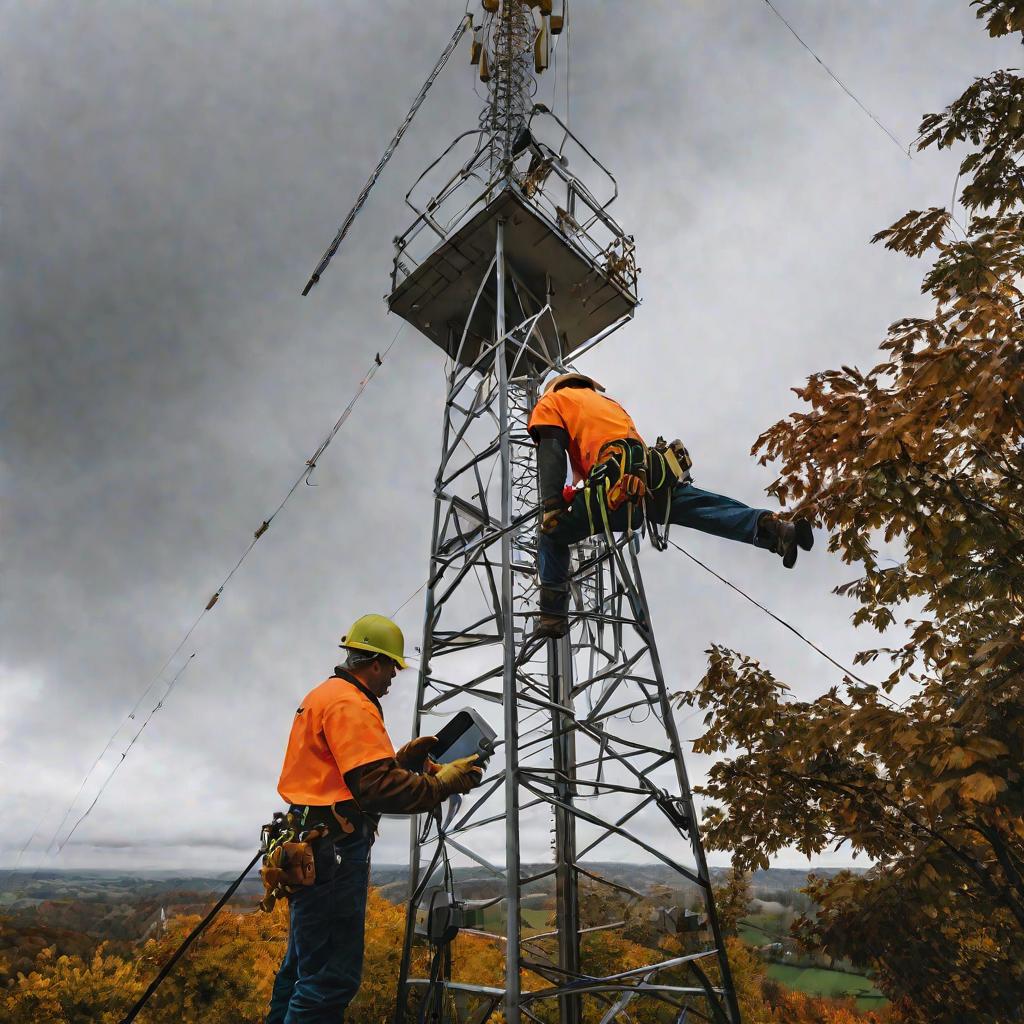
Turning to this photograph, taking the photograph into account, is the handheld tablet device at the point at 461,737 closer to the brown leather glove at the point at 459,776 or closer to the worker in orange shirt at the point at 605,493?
the brown leather glove at the point at 459,776

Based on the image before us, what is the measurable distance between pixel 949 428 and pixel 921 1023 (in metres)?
5.77

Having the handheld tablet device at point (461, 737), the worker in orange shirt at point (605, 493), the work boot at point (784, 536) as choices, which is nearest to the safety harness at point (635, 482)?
the worker in orange shirt at point (605, 493)

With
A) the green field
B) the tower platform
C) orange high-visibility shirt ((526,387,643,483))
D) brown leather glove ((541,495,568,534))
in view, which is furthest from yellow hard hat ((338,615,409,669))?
the green field

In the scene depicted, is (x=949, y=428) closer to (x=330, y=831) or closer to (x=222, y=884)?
(x=330, y=831)

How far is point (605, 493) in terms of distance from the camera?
17.0 feet

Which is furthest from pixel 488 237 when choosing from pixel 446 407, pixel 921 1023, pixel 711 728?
pixel 921 1023

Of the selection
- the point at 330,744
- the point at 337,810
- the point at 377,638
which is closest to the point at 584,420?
the point at 377,638

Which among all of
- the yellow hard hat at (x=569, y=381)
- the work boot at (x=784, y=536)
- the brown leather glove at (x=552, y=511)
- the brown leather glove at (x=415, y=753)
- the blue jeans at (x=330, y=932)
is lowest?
the blue jeans at (x=330, y=932)

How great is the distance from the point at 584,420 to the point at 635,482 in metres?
0.88

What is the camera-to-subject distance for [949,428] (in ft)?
16.3

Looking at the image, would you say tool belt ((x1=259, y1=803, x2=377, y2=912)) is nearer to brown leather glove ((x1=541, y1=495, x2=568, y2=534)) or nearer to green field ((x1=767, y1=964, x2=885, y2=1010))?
brown leather glove ((x1=541, y1=495, x2=568, y2=534))

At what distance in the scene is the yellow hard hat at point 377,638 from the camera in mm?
4195

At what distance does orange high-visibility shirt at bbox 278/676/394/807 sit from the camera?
3.49 metres

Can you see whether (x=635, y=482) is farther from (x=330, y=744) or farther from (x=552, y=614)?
(x=330, y=744)
